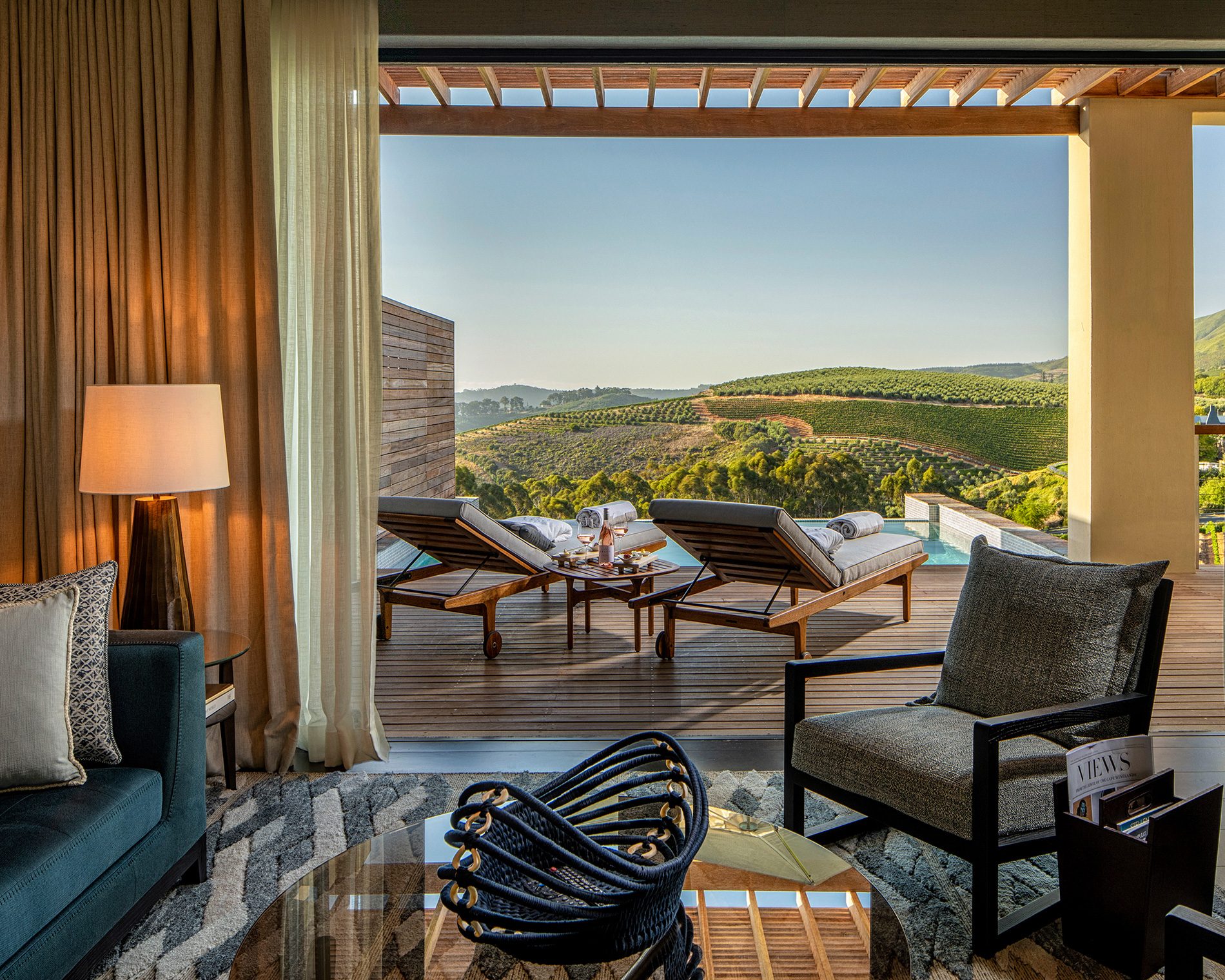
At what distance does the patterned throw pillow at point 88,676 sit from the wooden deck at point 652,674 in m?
1.40

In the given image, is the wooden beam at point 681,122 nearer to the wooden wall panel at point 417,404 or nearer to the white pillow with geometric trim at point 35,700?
the wooden wall panel at point 417,404

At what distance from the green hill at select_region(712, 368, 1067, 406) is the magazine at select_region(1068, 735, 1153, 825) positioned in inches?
343

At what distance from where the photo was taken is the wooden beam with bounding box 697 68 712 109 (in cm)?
465

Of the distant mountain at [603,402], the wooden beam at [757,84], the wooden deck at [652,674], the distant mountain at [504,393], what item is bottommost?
the wooden deck at [652,674]

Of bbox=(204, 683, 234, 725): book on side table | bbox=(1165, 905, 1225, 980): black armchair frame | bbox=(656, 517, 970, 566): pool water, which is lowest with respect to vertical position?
bbox=(656, 517, 970, 566): pool water

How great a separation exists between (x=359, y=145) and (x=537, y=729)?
7.40 ft

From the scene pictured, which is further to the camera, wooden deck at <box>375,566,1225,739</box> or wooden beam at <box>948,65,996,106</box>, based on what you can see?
wooden beam at <box>948,65,996,106</box>

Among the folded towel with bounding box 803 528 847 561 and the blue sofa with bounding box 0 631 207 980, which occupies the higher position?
the folded towel with bounding box 803 528 847 561

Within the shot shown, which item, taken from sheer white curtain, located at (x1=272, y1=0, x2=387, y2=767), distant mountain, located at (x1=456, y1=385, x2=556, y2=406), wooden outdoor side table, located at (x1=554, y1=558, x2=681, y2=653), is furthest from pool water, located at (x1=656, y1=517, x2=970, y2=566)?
sheer white curtain, located at (x1=272, y1=0, x2=387, y2=767)

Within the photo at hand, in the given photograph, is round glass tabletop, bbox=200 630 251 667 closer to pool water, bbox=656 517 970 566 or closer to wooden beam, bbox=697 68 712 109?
wooden beam, bbox=697 68 712 109

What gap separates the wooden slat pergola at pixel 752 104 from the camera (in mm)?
5004

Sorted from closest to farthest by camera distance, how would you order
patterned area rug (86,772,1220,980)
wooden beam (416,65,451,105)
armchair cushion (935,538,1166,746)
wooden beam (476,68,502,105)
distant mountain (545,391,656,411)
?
patterned area rug (86,772,1220,980), armchair cushion (935,538,1166,746), wooden beam (416,65,451,105), wooden beam (476,68,502,105), distant mountain (545,391,656,411)

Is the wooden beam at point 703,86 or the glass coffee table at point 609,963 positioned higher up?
the wooden beam at point 703,86

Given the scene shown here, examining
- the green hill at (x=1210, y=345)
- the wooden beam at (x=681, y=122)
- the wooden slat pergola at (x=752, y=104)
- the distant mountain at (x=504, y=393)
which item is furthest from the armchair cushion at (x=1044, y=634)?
the distant mountain at (x=504, y=393)
